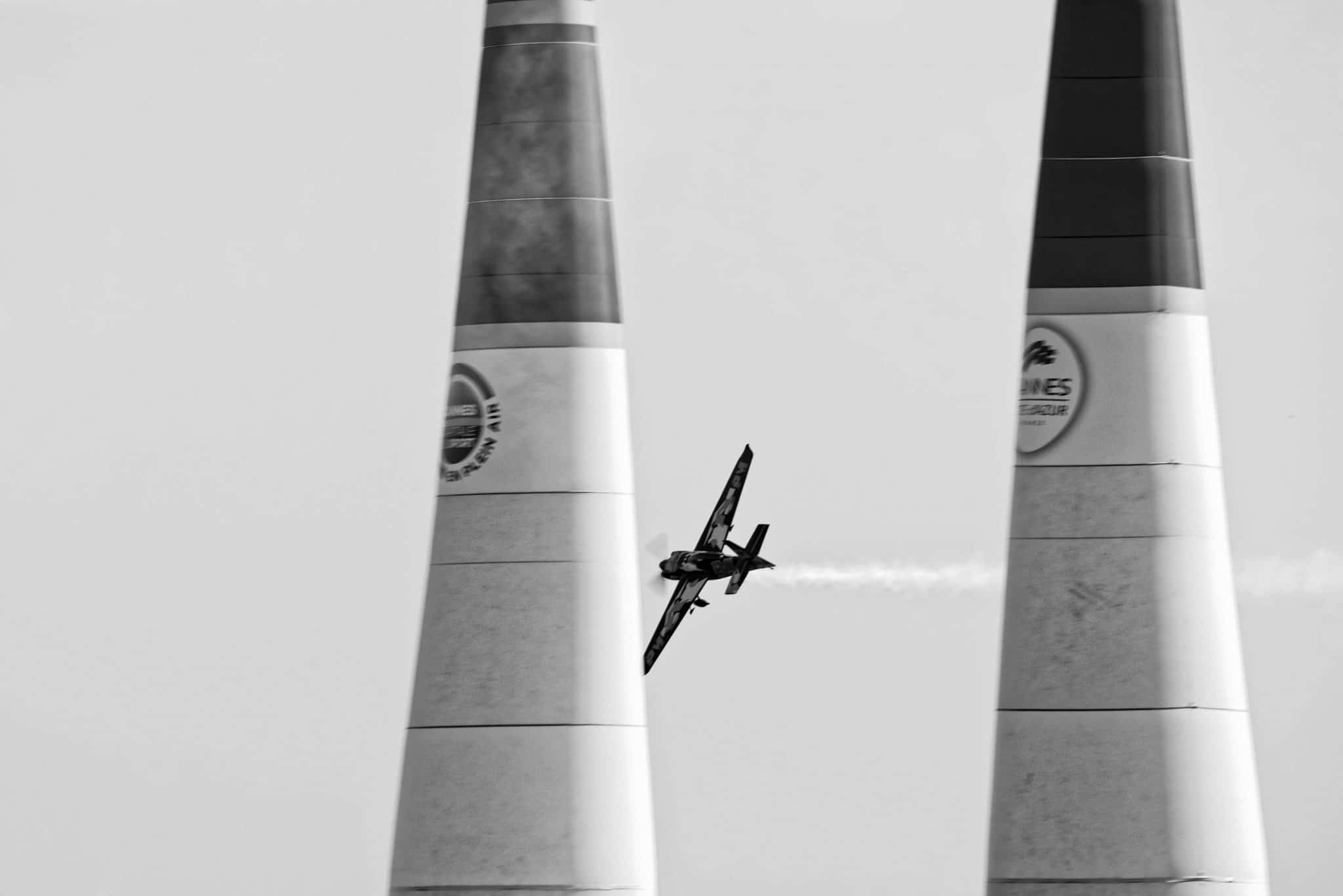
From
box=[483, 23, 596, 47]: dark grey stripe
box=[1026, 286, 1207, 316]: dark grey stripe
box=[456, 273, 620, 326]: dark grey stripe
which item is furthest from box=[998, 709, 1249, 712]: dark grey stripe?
box=[483, 23, 596, 47]: dark grey stripe

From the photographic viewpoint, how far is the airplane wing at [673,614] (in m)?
27.7

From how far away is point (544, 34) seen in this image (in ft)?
63.2

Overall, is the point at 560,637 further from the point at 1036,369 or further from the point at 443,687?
the point at 1036,369

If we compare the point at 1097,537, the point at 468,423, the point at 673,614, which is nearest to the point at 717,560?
the point at 673,614

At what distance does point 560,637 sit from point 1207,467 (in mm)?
5324

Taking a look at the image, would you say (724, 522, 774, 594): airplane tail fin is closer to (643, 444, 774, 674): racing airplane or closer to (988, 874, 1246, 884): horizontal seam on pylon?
(643, 444, 774, 674): racing airplane

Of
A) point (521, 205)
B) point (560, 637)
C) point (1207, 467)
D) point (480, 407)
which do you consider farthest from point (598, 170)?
point (1207, 467)

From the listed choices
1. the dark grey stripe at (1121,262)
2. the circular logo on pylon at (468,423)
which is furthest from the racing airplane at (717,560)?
the dark grey stripe at (1121,262)

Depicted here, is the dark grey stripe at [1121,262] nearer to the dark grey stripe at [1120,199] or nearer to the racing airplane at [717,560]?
the dark grey stripe at [1120,199]

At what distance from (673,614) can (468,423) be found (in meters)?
16.9

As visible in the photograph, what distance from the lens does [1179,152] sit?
1708cm

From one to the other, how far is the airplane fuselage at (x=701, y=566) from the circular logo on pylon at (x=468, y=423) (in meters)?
20.3

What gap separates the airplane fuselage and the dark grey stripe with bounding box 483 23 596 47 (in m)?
20.9

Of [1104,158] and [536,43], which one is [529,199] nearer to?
[536,43]
